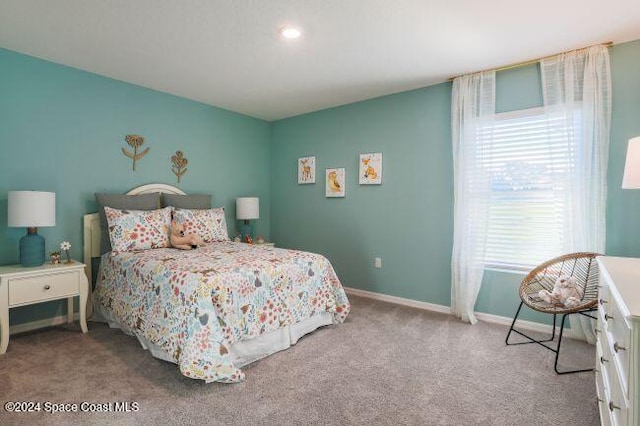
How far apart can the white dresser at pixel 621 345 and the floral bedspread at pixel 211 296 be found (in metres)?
1.89

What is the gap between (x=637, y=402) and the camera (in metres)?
1.01

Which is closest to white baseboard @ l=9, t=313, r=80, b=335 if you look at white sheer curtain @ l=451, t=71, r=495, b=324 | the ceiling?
the ceiling

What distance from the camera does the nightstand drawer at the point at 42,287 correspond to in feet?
8.48

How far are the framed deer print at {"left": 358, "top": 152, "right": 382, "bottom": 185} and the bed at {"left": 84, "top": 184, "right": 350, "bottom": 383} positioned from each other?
1425 mm

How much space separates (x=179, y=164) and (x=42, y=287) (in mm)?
Result: 1926

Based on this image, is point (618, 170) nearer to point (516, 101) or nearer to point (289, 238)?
point (516, 101)

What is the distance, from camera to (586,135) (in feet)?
9.08

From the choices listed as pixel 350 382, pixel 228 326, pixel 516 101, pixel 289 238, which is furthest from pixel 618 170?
pixel 289 238

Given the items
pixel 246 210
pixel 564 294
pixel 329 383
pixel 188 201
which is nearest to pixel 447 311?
pixel 564 294

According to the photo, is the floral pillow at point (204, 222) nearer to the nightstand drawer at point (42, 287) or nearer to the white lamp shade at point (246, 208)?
the white lamp shade at point (246, 208)

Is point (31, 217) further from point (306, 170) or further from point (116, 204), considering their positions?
point (306, 170)

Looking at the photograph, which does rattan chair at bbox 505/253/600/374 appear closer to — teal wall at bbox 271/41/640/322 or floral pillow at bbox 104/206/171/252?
teal wall at bbox 271/41/640/322

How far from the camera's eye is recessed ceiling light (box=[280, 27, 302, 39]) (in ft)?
8.26

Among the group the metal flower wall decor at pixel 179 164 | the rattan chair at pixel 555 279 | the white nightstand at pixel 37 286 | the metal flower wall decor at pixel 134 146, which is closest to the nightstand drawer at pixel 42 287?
the white nightstand at pixel 37 286
